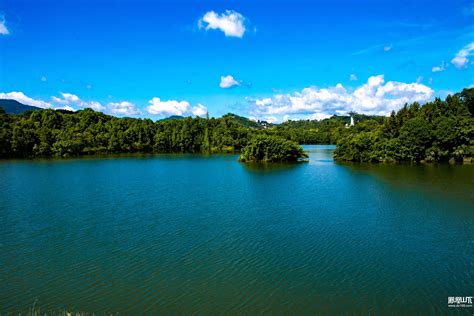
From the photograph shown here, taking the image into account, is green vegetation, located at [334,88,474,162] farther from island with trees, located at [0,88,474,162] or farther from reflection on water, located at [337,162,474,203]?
reflection on water, located at [337,162,474,203]

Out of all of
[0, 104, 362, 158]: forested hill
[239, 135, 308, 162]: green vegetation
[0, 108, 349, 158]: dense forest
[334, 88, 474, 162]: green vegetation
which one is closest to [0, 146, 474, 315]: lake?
[334, 88, 474, 162]: green vegetation

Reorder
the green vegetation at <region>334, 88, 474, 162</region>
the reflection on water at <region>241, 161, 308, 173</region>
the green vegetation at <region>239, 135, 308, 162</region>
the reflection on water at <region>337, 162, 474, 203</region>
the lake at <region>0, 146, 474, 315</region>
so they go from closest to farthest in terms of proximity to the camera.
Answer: the lake at <region>0, 146, 474, 315</region>
the reflection on water at <region>337, 162, 474, 203</region>
the reflection on water at <region>241, 161, 308, 173</region>
the green vegetation at <region>334, 88, 474, 162</region>
the green vegetation at <region>239, 135, 308, 162</region>

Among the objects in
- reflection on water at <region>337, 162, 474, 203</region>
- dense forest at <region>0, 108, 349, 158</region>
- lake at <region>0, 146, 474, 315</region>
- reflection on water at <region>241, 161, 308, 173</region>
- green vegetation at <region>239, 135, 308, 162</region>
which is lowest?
lake at <region>0, 146, 474, 315</region>

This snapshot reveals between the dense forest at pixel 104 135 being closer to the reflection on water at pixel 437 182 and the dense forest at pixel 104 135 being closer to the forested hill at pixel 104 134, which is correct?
the forested hill at pixel 104 134

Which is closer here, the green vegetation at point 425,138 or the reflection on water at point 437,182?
the reflection on water at point 437,182

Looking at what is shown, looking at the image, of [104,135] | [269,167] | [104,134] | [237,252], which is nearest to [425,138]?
[269,167]

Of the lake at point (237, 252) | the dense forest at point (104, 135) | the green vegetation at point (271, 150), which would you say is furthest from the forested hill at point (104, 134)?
the lake at point (237, 252)

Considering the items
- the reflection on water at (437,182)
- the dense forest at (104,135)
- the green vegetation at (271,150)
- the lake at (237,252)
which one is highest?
the dense forest at (104,135)
